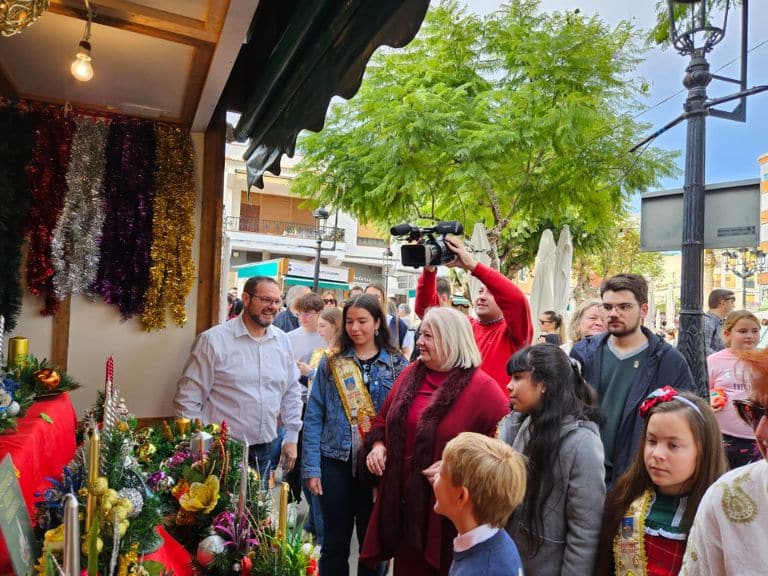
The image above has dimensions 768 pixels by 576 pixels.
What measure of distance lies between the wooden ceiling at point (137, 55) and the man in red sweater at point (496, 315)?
1668 millimetres

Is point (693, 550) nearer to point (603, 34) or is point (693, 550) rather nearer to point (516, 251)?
point (603, 34)

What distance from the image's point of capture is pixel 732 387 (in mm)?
4012

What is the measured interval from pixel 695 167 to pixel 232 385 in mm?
3381

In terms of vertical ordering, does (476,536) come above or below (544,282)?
below

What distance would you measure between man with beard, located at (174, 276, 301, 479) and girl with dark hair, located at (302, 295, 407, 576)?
364 mm

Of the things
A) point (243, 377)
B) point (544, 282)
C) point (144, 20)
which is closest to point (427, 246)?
point (243, 377)

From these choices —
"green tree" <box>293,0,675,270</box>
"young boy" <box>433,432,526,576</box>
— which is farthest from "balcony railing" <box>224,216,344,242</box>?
"young boy" <box>433,432,526,576</box>

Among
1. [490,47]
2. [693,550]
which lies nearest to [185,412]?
[693,550]

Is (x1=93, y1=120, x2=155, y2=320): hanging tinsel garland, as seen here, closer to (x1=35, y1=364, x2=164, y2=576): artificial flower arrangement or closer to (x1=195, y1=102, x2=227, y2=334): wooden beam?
(x1=195, y1=102, x2=227, y2=334): wooden beam

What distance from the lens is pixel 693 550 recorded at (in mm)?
1229

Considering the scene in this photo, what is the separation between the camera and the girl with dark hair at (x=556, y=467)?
2.07 metres

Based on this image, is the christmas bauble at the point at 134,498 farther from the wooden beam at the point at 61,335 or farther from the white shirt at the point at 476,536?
the wooden beam at the point at 61,335

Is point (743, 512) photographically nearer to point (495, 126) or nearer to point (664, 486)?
point (664, 486)

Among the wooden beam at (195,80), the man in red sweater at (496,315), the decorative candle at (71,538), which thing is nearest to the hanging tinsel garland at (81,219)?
the wooden beam at (195,80)
